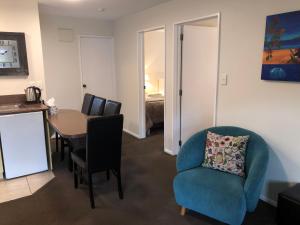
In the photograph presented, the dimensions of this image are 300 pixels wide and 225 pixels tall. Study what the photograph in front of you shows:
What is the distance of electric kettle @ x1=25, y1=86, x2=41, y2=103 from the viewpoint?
3473 millimetres

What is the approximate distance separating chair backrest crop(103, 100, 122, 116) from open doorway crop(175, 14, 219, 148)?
1124 millimetres

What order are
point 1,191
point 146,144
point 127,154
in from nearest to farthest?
point 1,191, point 127,154, point 146,144

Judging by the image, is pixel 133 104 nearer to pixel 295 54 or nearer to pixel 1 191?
pixel 1 191

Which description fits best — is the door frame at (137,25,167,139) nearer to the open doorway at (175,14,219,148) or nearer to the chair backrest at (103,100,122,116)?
the open doorway at (175,14,219,148)

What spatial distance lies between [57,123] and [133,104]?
217 cm

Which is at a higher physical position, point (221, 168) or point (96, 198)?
point (221, 168)

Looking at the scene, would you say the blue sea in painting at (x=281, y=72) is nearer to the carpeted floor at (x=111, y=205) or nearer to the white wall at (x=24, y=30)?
the carpeted floor at (x=111, y=205)

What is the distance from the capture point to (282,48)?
7.18ft

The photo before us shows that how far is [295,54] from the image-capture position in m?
2.10

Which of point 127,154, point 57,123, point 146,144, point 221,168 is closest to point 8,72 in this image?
point 57,123

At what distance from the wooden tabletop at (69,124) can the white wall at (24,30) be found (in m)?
0.73

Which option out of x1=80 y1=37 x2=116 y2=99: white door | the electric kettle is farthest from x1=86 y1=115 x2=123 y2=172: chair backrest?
x1=80 y1=37 x2=116 y2=99: white door

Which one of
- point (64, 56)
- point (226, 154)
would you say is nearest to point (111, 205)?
point (226, 154)

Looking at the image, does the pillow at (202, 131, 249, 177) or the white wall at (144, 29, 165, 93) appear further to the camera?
the white wall at (144, 29, 165, 93)
